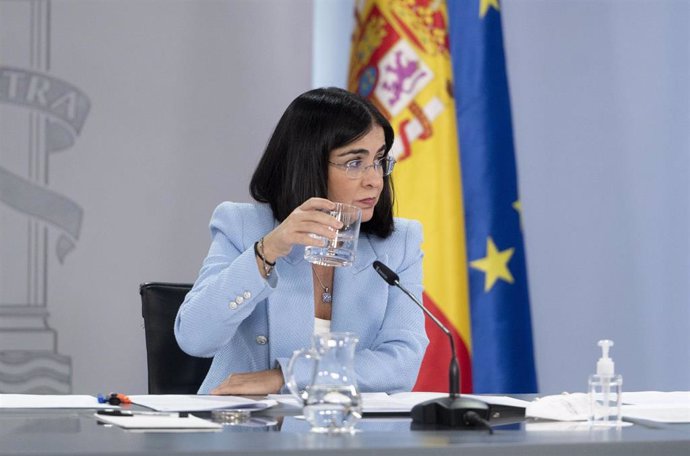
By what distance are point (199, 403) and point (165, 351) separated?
2.14ft

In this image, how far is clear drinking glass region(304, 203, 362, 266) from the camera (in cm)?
228

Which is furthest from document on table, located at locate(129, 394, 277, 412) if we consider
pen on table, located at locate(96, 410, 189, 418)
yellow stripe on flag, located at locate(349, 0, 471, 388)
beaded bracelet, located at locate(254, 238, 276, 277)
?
yellow stripe on flag, located at locate(349, 0, 471, 388)

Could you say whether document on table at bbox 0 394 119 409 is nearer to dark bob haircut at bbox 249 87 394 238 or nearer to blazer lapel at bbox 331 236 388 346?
blazer lapel at bbox 331 236 388 346

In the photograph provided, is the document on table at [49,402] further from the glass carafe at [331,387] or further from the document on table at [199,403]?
the glass carafe at [331,387]

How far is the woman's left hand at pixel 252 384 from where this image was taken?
7.25ft

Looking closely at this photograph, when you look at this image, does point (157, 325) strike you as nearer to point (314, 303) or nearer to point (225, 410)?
point (314, 303)

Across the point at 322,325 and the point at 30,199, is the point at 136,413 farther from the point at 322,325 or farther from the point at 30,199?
the point at 30,199

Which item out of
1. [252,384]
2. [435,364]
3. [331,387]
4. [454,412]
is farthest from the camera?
[435,364]

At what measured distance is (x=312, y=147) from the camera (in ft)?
8.73

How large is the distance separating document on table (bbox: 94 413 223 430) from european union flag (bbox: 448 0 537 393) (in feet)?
6.98

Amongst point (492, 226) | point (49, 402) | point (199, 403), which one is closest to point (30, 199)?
point (492, 226)

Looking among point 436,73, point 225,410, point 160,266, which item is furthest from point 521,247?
point 225,410

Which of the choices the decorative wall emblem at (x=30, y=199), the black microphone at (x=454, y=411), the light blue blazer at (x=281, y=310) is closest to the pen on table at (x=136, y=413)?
the black microphone at (x=454, y=411)

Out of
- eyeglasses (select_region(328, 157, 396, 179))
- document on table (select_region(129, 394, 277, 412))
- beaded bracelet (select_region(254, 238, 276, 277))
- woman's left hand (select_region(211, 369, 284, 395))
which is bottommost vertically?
document on table (select_region(129, 394, 277, 412))
